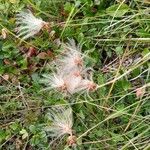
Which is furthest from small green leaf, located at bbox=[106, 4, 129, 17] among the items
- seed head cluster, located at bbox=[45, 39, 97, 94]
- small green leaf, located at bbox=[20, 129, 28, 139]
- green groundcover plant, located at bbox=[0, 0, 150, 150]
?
small green leaf, located at bbox=[20, 129, 28, 139]

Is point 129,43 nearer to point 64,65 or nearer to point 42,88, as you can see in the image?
point 64,65

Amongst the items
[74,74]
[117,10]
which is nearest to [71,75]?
[74,74]

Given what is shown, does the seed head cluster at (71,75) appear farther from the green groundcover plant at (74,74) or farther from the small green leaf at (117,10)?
the small green leaf at (117,10)

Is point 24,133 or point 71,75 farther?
point 24,133

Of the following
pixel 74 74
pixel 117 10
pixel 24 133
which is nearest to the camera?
pixel 74 74

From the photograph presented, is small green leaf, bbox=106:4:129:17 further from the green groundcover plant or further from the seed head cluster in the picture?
the seed head cluster

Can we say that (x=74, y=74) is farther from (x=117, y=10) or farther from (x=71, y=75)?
(x=117, y=10)

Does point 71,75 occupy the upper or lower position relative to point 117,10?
lower

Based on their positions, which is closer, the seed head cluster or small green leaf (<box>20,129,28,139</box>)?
the seed head cluster

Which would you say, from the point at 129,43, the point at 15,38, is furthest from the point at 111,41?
the point at 15,38
